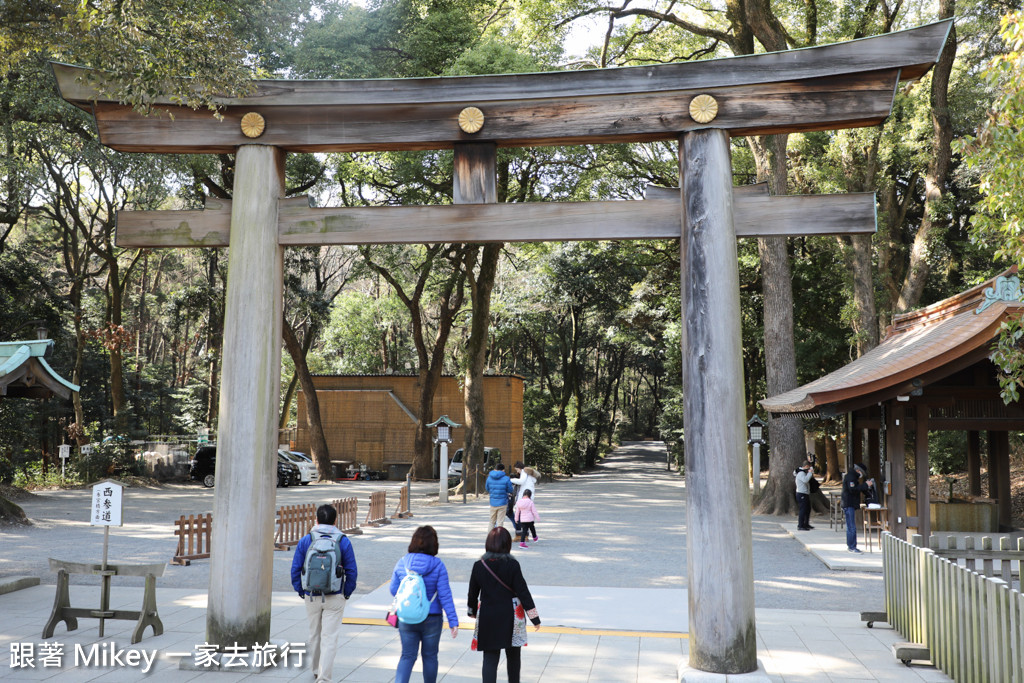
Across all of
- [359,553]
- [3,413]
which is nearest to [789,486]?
[359,553]

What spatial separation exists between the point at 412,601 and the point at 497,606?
2.06 feet

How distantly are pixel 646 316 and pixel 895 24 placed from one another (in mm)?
15421

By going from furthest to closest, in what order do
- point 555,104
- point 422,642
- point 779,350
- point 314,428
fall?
point 314,428
point 779,350
point 555,104
point 422,642

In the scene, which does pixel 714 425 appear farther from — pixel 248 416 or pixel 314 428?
pixel 314 428

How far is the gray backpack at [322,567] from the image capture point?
20.3ft

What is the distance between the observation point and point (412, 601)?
18.2ft

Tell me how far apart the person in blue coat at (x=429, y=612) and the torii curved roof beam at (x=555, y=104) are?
12.2 feet

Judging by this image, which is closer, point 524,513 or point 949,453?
point 524,513

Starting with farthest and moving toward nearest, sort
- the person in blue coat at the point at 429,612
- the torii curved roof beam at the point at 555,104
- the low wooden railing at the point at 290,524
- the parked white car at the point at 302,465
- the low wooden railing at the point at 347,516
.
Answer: the parked white car at the point at 302,465 → the low wooden railing at the point at 347,516 → the low wooden railing at the point at 290,524 → the torii curved roof beam at the point at 555,104 → the person in blue coat at the point at 429,612

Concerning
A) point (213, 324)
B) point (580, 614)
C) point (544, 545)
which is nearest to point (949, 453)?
point (544, 545)

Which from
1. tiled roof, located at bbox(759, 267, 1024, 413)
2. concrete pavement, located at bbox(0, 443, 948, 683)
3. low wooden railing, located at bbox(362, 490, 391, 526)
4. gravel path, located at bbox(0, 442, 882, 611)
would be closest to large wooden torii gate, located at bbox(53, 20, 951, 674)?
concrete pavement, located at bbox(0, 443, 948, 683)

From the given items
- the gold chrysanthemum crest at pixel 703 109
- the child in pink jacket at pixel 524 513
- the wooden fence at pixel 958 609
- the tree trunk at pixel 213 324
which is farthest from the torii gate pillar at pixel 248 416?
the tree trunk at pixel 213 324

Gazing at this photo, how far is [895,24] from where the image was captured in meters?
25.4

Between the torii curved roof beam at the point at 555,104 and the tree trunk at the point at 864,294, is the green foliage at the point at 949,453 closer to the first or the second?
the tree trunk at the point at 864,294
